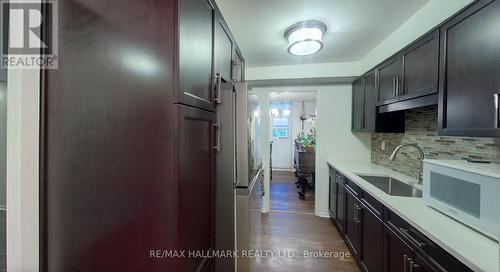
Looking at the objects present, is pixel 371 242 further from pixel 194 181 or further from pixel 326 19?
pixel 326 19

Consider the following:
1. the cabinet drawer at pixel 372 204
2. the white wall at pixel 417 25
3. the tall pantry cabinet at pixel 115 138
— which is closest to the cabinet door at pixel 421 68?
the white wall at pixel 417 25

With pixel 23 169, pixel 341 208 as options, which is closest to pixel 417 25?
pixel 341 208

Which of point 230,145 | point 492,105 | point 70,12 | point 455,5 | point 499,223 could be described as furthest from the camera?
point 230,145

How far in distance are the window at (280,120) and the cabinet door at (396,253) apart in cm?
588

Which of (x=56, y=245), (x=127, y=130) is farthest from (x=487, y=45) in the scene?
(x=56, y=245)

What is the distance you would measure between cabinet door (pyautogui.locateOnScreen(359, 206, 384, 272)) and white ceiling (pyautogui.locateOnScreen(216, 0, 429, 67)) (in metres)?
1.70

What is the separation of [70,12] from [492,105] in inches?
76.6

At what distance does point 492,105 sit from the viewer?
1.10 m

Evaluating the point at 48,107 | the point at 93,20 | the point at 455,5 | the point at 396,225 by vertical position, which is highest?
the point at 455,5

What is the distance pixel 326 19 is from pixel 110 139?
1.98 meters

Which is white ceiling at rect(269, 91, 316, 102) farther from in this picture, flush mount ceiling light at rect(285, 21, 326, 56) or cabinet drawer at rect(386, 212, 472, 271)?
cabinet drawer at rect(386, 212, 472, 271)

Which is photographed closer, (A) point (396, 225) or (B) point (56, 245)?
(B) point (56, 245)

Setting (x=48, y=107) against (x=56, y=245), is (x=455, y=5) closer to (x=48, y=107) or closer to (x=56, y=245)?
(x=48, y=107)

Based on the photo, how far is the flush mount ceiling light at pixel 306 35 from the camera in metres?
2.03
